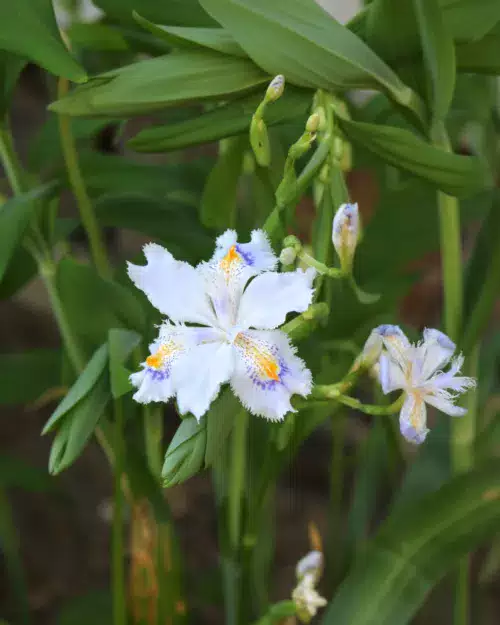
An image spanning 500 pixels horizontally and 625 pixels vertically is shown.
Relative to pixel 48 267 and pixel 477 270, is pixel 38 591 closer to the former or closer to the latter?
pixel 48 267

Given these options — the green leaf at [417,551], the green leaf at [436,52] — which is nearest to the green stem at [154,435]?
the green leaf at [417,551]

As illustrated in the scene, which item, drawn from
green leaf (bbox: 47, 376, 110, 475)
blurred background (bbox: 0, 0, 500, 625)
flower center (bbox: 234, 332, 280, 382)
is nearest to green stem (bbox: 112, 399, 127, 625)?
green leaf (bbox: 47, 376, 110, 475)

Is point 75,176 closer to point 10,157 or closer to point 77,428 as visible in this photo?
point 10,157

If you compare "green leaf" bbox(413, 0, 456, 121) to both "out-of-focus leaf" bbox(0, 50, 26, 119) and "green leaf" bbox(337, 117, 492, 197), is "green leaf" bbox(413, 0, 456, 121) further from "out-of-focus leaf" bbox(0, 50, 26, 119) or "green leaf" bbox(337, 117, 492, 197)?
"out-of-focus leaf" bbox(0, 50, 26, 119)

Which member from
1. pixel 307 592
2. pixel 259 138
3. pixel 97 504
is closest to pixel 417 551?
pixel 307 592

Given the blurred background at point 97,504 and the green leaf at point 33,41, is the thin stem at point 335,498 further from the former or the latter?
the green leaf at point 33,41

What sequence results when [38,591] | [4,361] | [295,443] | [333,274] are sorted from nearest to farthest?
[333,274], [295,443], [4,361], [38,591]

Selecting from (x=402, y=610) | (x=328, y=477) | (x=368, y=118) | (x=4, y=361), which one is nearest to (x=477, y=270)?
(x=368, y=118)
